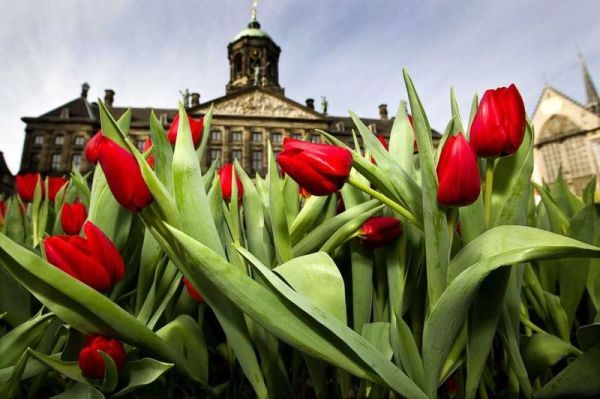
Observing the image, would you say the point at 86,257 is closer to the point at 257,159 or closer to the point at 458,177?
the point at 458,177

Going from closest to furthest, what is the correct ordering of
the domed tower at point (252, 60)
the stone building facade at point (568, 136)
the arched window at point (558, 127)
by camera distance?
the stone building facade at point (568, 136)
the arched window at point (558, 127)
the domed tower at point (252, 60)

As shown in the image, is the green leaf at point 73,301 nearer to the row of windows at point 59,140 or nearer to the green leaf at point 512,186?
the green leaf at point 512,186

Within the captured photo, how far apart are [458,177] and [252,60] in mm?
22241

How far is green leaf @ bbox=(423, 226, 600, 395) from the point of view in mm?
277

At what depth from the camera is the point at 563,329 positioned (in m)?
0.51

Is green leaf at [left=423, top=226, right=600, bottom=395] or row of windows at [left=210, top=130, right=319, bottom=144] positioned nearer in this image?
green leaf at [left=423, top=226, right=600, bottom=395]

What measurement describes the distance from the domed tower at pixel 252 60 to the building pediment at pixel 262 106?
45.2 inches

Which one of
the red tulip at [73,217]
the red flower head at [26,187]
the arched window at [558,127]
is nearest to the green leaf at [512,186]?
the red tulip at [73,217]

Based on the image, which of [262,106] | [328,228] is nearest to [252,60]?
[262,106]

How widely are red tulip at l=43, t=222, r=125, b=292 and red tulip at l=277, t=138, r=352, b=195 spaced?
22 centimetres

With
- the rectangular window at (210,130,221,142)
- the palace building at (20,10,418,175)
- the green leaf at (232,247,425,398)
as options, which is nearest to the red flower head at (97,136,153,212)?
the green leaf at (232,247,425,398)

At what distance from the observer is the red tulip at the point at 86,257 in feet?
1.20

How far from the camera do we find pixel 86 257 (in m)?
0.37

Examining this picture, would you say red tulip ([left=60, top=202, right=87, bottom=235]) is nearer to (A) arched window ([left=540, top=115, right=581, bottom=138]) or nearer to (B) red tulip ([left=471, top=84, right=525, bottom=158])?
(B) red tulip ([left=471, top=84, right=525, bottom=158])
